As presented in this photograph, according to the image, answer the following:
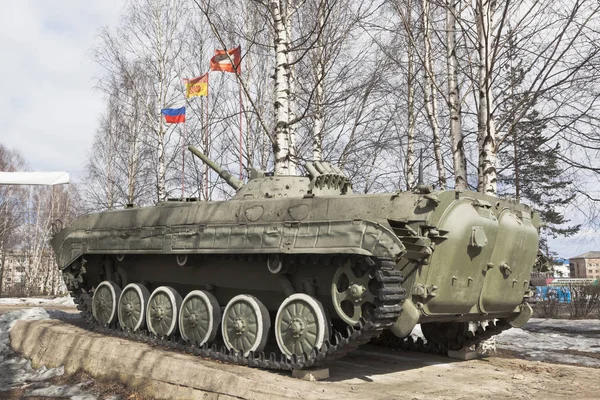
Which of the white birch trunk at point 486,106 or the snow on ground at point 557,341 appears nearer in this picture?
the white birch trunk at point 486,106

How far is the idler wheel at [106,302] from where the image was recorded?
11.7m

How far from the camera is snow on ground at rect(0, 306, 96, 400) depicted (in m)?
9.05

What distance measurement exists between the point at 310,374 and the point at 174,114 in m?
17.3

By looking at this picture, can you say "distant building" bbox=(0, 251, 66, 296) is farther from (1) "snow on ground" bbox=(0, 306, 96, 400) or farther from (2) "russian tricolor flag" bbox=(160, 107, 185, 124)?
(1) "snow on ground" bbox=(0, 306, 96, 400)

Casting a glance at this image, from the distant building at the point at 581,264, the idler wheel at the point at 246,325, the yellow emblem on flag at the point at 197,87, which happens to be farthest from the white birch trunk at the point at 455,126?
the distant building at the point at 581,264

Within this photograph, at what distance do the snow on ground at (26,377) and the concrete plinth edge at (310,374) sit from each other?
303 cm

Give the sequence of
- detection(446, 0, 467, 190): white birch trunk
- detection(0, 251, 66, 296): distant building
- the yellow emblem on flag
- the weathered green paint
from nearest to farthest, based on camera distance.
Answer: the weathered green paint, detection(446, 0, 467, 190): white birch trunk, the yellow emblem on flag, detection(0, 251, 66, 296): distant building

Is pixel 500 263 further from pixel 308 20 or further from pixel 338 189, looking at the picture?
pixel 308 20

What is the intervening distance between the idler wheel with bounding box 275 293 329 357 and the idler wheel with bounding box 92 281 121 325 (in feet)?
15.1

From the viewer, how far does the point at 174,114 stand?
76.9 ft

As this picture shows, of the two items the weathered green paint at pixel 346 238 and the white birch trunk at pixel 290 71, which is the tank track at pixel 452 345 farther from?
the white birch trunk at pixel 290 71

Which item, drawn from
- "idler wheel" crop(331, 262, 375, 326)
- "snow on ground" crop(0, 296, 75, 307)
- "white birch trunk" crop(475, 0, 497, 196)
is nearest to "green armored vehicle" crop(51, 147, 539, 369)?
"idler wheel" crop(331, 262, 375, 326)

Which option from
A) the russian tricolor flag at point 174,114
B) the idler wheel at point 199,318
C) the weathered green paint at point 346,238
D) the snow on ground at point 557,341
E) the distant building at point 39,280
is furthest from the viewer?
the distant building at point 39,280

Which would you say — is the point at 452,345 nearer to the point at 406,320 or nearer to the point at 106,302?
the point at 406,320
